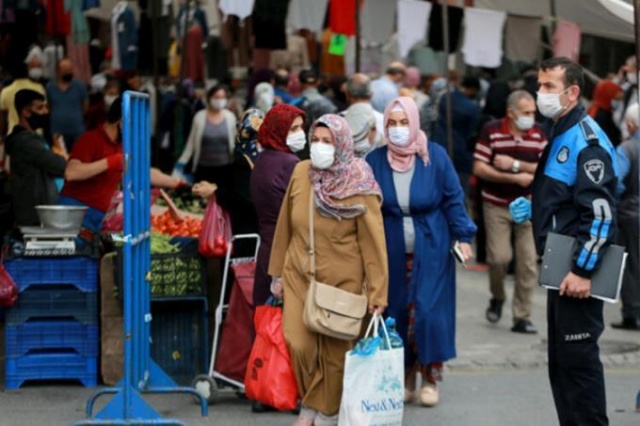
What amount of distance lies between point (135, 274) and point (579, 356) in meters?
2.55

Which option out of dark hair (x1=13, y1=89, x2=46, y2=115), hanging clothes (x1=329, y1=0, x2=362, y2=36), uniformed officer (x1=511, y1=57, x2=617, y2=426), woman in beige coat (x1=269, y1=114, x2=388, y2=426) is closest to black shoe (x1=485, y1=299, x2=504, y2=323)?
dark hair (x1=13, y1=89, x2=46, y2=115)

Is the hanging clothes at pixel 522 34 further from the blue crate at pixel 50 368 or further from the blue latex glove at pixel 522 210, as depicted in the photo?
the blue latex glove at pixel 522 210

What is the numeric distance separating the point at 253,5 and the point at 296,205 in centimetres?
766

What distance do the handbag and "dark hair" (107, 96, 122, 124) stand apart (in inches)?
103

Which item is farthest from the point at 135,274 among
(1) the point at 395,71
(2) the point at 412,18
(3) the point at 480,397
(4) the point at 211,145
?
(1) the point at 395,71

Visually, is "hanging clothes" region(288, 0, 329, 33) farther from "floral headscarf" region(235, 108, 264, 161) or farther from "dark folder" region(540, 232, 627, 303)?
"dark folder" region(540, 232, 627, 303)

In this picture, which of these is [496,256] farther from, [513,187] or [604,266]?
[604,266]

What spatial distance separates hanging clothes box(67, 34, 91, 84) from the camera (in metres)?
20.0

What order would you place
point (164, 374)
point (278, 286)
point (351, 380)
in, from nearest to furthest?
point (351, 380) < point (278, 286) < point (164, 374)

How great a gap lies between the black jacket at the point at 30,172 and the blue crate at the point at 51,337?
1365 millimetres

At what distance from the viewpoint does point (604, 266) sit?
7.05 metres

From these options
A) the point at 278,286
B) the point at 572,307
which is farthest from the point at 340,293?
the point at 572,307

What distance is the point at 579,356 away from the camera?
716 cm

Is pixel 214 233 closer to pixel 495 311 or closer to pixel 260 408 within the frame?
pixel 260 408
